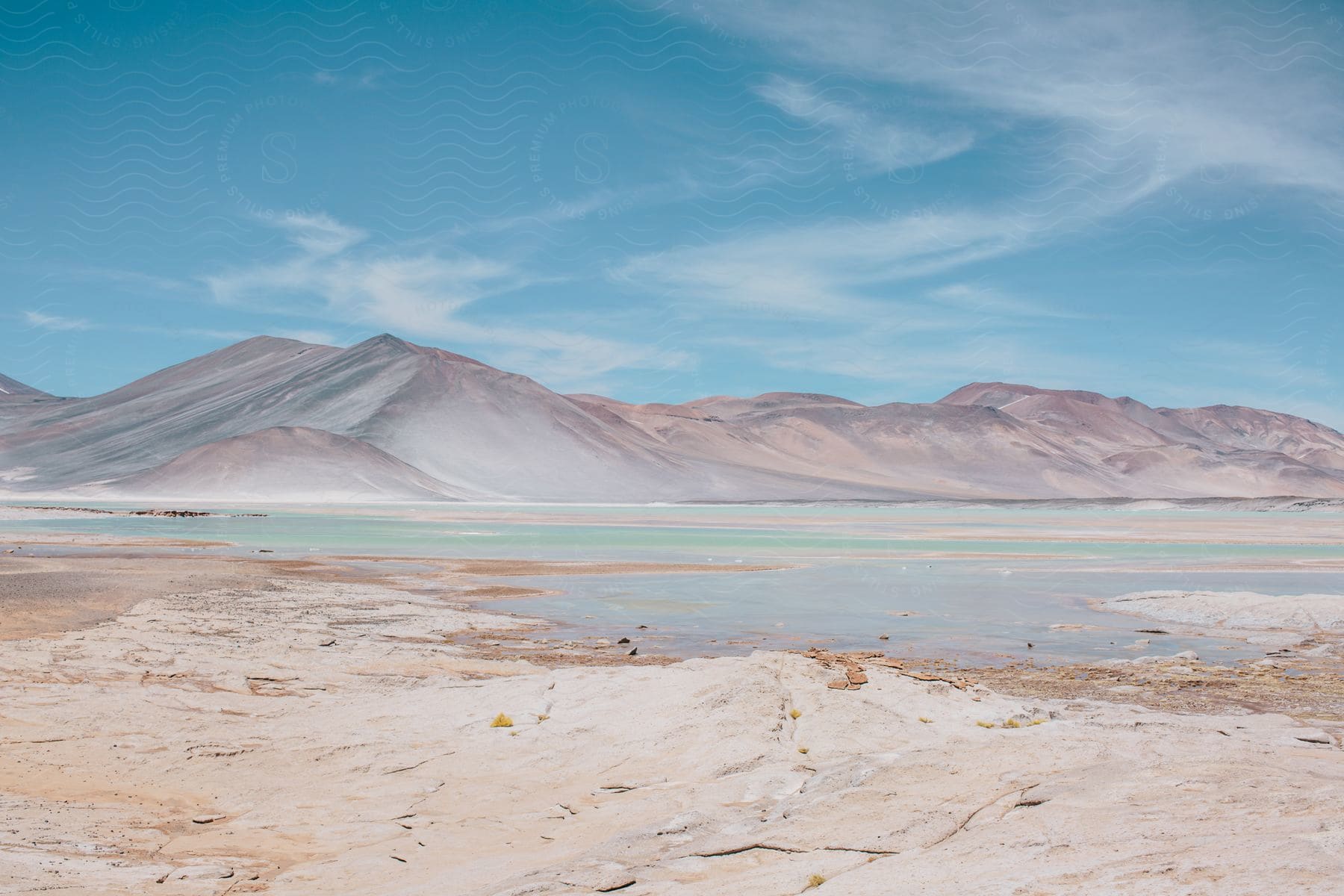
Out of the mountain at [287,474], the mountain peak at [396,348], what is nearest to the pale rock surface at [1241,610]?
the mountain at [287,474]

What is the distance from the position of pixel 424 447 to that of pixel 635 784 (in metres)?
146

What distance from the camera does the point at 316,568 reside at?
90.6 ft

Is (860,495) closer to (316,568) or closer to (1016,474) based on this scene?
(1016,474)

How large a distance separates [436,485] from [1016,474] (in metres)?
109

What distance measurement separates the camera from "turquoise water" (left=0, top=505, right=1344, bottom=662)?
52.3 feet

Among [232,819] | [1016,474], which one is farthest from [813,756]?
[1016,474]

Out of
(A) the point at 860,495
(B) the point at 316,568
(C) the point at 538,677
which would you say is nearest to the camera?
(C) the point at 538,677

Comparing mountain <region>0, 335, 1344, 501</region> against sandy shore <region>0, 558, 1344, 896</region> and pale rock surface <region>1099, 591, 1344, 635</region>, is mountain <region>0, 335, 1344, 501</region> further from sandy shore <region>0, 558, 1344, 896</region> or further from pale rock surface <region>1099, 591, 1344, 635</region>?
sandy shore <region>0, 558, 1344, 896</region>

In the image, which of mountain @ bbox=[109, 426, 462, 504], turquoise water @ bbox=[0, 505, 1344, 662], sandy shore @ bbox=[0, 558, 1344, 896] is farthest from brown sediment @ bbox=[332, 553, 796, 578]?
mountain @ bbox=[109, 426, 462, 504]

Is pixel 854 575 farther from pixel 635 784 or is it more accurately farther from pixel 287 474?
pixel 287 474

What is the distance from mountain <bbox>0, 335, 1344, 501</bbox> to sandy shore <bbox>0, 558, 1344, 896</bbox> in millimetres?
113727

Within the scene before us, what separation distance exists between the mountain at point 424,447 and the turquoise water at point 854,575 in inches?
2596

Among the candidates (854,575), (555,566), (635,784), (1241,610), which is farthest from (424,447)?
(635,784)

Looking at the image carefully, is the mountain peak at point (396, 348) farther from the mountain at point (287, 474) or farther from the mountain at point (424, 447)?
the mountain at point (287, 474)
